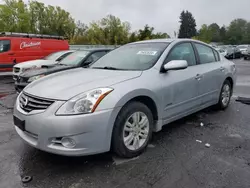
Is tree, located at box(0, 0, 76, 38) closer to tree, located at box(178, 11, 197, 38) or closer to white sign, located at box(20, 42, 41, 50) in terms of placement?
white sign, located at box(20, 42, 41, 50)

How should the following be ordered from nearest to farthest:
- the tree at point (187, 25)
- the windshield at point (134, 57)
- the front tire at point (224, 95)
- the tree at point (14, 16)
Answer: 1. the windshield at point (134, 57)
2. the front tire at point (224, 95)
3. the tree at point (14, 16)
4. the tree at point (187, 25)

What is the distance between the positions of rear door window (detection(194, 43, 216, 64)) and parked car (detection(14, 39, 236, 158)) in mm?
143

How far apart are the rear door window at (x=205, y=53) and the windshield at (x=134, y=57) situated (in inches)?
36.8

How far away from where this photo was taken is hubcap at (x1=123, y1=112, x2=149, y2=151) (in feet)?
9.55

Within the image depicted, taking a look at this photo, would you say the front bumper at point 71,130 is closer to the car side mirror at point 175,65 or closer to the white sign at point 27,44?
the car side mirror at point 175,65

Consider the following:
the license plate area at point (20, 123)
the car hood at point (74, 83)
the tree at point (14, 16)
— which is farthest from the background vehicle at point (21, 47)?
the tree at point (14, 16)

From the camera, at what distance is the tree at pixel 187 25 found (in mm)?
81688

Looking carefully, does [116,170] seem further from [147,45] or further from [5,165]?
[147,45]

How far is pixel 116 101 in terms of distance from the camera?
2.67 m

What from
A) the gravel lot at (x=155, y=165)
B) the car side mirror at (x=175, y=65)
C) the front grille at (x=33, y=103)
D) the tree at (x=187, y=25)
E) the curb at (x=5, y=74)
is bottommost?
the curb at (x=5, y=74)

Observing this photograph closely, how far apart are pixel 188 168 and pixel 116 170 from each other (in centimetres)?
86

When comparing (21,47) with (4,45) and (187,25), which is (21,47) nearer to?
(4,45)

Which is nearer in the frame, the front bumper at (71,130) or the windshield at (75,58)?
the front bumper at (71,130)

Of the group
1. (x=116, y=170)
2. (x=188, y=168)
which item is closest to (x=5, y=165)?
(x=116, y=170)
